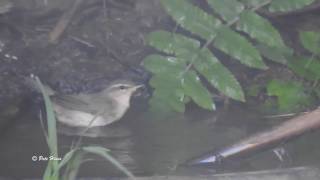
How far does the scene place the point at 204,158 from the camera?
5484mm

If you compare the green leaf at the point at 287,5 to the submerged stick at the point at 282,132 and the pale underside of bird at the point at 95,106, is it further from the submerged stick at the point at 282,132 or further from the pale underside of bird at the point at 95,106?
the pale underside of bird at the point at 95,106

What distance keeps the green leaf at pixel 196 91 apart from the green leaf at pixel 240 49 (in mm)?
308

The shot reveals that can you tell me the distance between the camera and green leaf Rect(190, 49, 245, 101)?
5824mm

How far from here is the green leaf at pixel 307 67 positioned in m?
6.81

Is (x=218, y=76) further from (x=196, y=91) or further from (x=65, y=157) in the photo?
(x=65, y=157)

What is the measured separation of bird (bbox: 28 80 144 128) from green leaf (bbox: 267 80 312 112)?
3.94 ft

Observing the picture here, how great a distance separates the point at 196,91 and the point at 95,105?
142cm

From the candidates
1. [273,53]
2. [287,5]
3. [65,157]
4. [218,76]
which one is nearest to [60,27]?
[273,53]

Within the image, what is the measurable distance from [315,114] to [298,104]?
178cm

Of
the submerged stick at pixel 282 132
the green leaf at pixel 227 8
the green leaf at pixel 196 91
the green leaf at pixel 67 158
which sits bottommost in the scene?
the green leaf at pixel 67 158

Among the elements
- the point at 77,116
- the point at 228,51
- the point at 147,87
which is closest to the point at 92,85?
the point at 147,87

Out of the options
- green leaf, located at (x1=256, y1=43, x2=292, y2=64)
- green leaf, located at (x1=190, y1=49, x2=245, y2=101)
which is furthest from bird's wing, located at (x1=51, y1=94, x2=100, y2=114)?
green leaf, located at (x1=256, y1=43, x2=292, y2=64)

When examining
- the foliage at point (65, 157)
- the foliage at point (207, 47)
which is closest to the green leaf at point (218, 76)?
the foliage at point (207, 47)

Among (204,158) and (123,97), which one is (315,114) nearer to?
(204,158)
